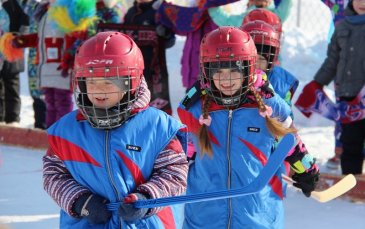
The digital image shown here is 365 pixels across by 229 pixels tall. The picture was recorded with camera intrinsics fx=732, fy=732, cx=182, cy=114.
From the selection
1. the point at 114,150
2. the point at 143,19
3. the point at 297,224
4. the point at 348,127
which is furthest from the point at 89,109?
the point at 143,19

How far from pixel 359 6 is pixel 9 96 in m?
3.97

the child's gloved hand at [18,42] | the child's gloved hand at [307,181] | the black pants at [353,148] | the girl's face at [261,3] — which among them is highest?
the girl's face at [261,3]

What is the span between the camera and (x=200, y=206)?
3150 millimetres

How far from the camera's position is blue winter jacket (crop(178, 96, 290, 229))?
3068 millimetres

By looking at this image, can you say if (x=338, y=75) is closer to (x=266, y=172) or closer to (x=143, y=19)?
(x=143, y=19)

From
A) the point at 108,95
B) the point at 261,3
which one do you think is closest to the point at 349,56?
the point at 261,3

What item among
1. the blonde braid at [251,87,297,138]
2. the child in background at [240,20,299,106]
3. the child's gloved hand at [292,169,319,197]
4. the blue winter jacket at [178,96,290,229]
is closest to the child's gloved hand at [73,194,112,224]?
the blue winter jacket at [178,96,290,229]

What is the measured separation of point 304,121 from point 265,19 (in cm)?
425

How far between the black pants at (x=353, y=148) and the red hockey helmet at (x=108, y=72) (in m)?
3.16

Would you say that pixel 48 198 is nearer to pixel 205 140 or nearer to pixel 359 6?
pixel 205 140

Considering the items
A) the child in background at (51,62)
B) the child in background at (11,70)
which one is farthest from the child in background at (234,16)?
the child in background at (11,70)

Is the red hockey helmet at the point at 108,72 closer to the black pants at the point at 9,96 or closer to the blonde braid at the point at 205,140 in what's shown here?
the blonde braid at the point at 205,140

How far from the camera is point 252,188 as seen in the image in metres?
2.25

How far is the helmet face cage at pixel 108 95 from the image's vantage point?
2473 mm
